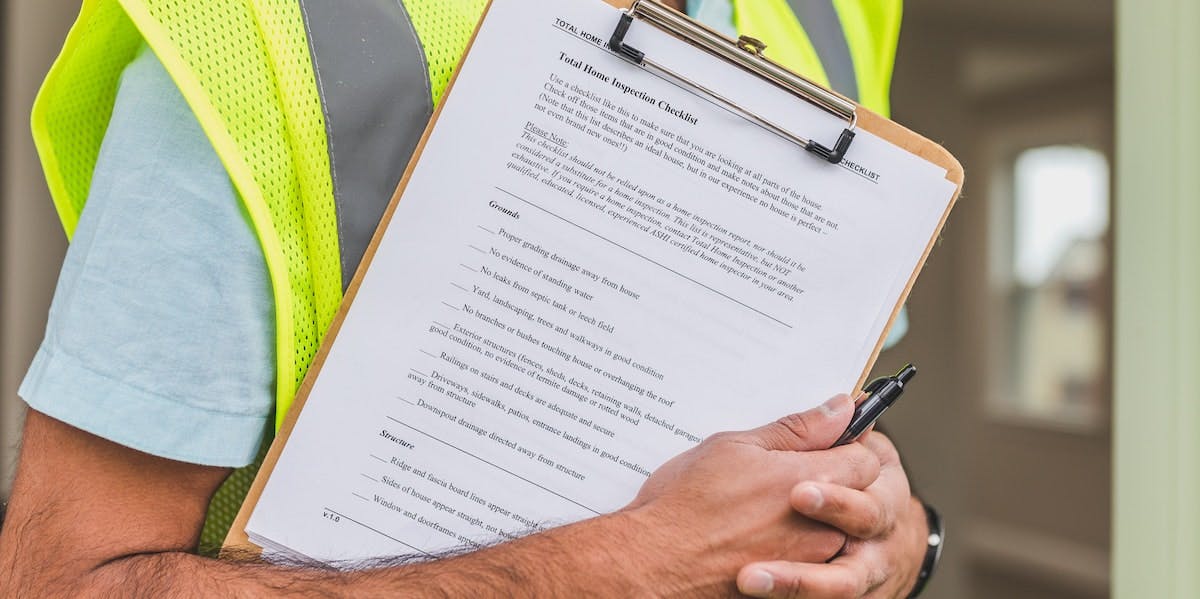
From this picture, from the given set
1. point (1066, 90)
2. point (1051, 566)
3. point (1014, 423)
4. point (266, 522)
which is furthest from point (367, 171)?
point (1014, 423)

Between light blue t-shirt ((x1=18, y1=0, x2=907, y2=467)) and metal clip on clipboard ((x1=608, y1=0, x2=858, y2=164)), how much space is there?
254mm

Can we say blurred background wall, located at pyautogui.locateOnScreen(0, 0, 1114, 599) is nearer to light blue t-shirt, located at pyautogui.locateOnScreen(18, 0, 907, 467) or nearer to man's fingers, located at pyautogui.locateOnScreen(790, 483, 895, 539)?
light blue t-shirt, located at pyautogui.locateOnScreen(18, 0, 907, 467)

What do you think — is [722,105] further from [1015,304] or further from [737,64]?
[1015,304]

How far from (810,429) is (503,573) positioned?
203mm

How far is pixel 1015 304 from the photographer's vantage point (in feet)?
22.3

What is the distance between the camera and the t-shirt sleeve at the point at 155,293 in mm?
557

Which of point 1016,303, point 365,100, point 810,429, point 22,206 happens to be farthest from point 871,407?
point 1016,303

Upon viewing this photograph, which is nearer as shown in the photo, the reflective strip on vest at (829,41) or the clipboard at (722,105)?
the clipboard at (722,105)

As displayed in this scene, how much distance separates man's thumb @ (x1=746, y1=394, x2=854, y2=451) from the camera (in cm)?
61

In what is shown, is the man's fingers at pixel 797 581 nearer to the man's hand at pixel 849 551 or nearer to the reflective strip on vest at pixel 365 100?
the man's hand at pixel 849 551

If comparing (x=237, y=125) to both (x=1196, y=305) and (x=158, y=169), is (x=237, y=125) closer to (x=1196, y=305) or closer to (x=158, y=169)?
(x=158, y=169)

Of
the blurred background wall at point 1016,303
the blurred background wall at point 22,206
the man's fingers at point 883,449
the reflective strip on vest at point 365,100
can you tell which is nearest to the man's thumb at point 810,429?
the man's fingers at point 883,449

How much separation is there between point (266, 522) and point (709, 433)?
28cm

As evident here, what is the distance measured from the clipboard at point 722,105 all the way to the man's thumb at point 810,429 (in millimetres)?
23
